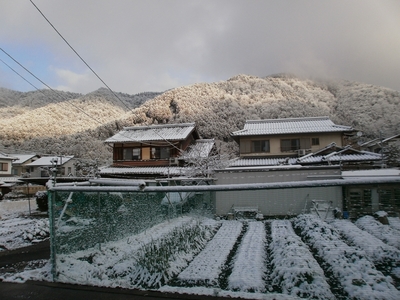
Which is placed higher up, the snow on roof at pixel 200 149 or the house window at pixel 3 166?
the snow on roof at pixel 200 149

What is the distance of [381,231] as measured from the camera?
323 centimetres

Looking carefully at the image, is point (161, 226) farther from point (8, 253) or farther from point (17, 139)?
point (17, 139)

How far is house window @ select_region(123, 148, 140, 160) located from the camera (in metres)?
25.5

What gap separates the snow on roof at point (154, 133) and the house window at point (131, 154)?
3.49 feet

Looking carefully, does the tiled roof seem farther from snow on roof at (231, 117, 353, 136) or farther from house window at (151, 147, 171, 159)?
house window at (151, 147, 171, 159)

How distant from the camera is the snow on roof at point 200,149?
23.6 metres

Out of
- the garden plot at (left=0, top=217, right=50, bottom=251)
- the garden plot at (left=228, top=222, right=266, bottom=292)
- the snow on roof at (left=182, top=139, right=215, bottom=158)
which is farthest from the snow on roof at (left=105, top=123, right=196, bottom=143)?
the garden plot at (left=228, top=222, right=266, bottom=292)

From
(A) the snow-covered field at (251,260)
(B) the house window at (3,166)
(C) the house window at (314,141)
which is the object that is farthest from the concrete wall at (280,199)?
(B) the house window at (3,166)

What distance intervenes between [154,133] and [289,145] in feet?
41.7

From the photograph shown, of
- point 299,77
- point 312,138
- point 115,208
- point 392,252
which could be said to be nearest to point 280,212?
point 392,252

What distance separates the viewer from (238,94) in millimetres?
55625

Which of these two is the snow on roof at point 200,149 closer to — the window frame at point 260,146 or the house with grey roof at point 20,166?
the window frame at point 260,146

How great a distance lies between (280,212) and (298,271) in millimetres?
942

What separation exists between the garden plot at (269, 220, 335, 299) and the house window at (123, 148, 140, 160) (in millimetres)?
21984
